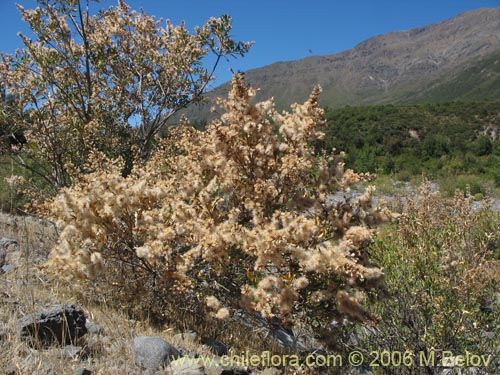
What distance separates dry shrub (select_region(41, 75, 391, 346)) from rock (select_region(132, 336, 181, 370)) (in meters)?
0.39

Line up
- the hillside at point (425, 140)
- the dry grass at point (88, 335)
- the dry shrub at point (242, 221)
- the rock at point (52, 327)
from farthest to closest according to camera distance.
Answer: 1. the hillside at point (425, 140)
2. the rock at point (52, 327)
3. the dry shrub at point (242, 221)
4. the dry grass at point (88, 335)

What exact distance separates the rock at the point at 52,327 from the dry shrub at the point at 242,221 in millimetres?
275

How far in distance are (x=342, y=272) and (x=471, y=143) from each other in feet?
106

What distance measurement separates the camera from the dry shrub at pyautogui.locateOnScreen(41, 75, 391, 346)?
273 centimetres

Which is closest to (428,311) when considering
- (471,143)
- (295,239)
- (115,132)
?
(295,239)

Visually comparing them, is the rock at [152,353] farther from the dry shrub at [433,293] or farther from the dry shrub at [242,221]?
the dry shrub at [433,293]

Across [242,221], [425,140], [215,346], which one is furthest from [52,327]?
[425,140]

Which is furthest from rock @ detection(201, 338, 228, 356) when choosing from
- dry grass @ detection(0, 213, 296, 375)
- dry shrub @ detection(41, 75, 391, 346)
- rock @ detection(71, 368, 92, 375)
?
rock @ detection(71, 368, 92, 375)

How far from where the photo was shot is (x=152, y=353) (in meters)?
2.82

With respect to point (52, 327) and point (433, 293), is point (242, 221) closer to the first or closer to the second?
point (52, 327)

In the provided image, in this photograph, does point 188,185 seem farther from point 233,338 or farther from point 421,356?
point 421,356

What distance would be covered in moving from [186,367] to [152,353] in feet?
0.85

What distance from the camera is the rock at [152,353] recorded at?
2773 mm

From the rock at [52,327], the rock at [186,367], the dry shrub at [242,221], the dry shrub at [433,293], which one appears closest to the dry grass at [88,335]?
the rock at [52,327]
